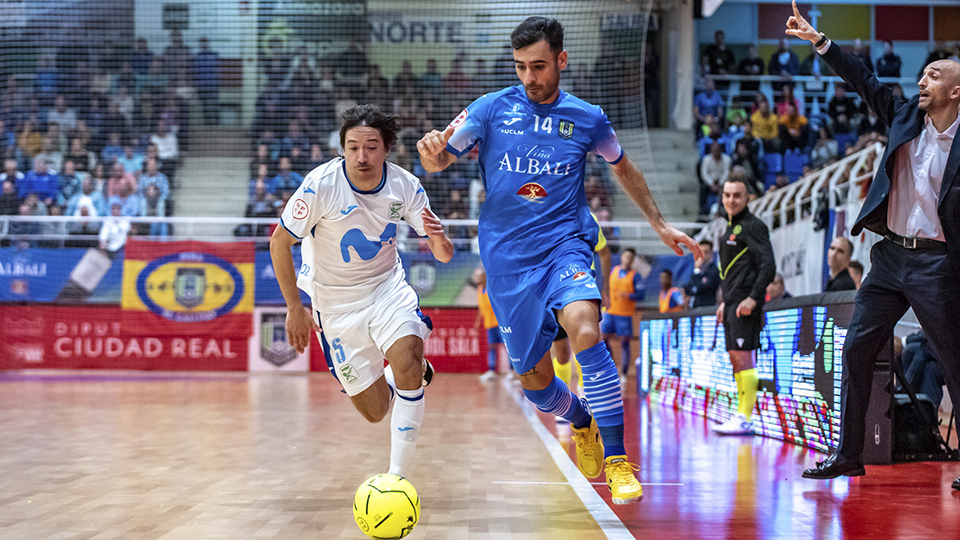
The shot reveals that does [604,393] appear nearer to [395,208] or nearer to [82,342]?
[395,208]

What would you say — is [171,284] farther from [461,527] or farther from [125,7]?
[461,527]

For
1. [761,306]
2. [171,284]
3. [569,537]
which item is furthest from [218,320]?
[569,537]

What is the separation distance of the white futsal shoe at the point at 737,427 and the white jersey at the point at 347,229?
12.5 ft

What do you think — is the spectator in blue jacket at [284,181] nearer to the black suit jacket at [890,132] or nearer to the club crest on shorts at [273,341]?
the club crest on shorts at [273,341]

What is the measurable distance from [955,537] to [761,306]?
147 inches

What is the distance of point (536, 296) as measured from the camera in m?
4.12

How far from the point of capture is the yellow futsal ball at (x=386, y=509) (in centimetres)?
346

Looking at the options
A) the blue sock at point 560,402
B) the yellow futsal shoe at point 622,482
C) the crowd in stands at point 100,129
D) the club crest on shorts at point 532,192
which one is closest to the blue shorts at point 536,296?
the blue sock at point 560,402

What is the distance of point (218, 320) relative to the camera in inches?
616

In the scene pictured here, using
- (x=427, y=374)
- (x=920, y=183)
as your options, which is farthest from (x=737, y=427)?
(x=427, y=374)

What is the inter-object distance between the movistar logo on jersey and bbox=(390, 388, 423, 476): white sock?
0.79 metres

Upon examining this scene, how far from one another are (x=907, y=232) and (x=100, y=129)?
18.9 meters

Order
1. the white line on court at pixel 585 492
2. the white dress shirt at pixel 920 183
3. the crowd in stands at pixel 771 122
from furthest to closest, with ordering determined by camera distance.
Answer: the crowd in stands at pixel 771 122 → the white dress shirt at pixel 920 183 → the white line on court at pixel 585 492

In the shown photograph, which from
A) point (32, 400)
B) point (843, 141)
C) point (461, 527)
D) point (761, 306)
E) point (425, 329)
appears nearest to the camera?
point (461, 527)
